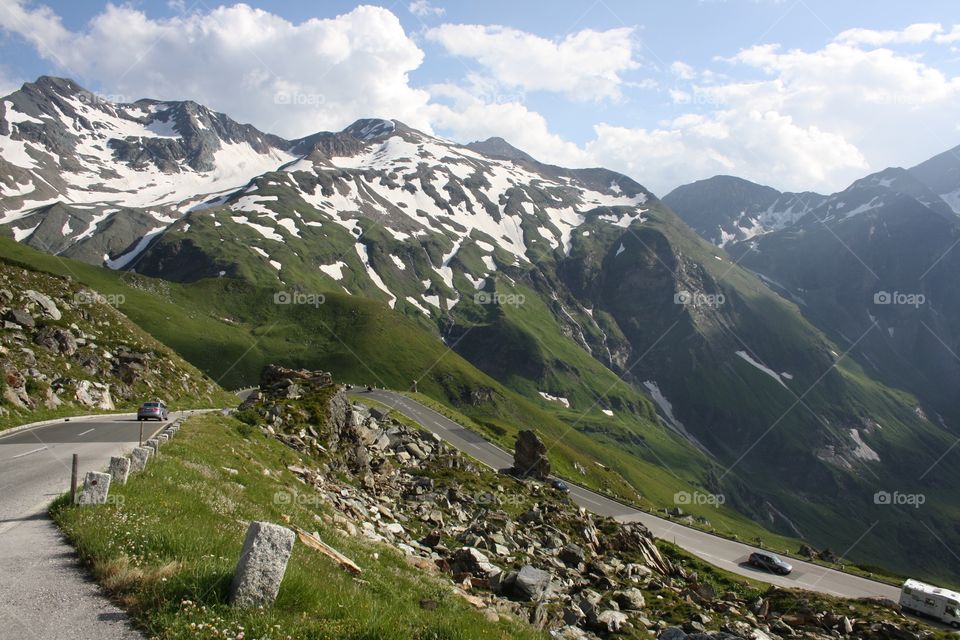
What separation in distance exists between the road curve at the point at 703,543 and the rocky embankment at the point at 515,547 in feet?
23.3

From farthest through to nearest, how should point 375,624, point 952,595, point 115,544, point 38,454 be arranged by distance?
point 952,595, point 38,454, point 115,544, point 375,624

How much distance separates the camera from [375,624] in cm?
869

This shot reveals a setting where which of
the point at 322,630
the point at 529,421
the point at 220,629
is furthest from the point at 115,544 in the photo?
the point at 529,421

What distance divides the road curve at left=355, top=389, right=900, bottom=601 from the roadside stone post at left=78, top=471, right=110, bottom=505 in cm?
4587

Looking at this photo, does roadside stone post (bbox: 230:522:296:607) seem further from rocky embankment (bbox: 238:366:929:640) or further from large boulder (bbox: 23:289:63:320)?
large boulder (bbox: 23:289:63:320)

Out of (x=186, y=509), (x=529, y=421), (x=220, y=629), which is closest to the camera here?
(x=220, y=629)

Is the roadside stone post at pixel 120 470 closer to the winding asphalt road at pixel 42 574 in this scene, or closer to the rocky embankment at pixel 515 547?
the winding asphalt road at pixel 42 574

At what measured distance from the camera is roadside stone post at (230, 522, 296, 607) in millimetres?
8734

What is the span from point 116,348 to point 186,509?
48.1 m

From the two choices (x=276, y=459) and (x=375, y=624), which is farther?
(x=276, y=459)

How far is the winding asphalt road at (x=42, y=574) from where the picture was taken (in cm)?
809

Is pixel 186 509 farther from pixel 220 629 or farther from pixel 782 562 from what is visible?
pixel 782 562

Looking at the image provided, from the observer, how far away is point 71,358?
47406 millimetres

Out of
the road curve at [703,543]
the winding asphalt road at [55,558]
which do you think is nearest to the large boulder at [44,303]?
the winding asphalt road at [55,558]
